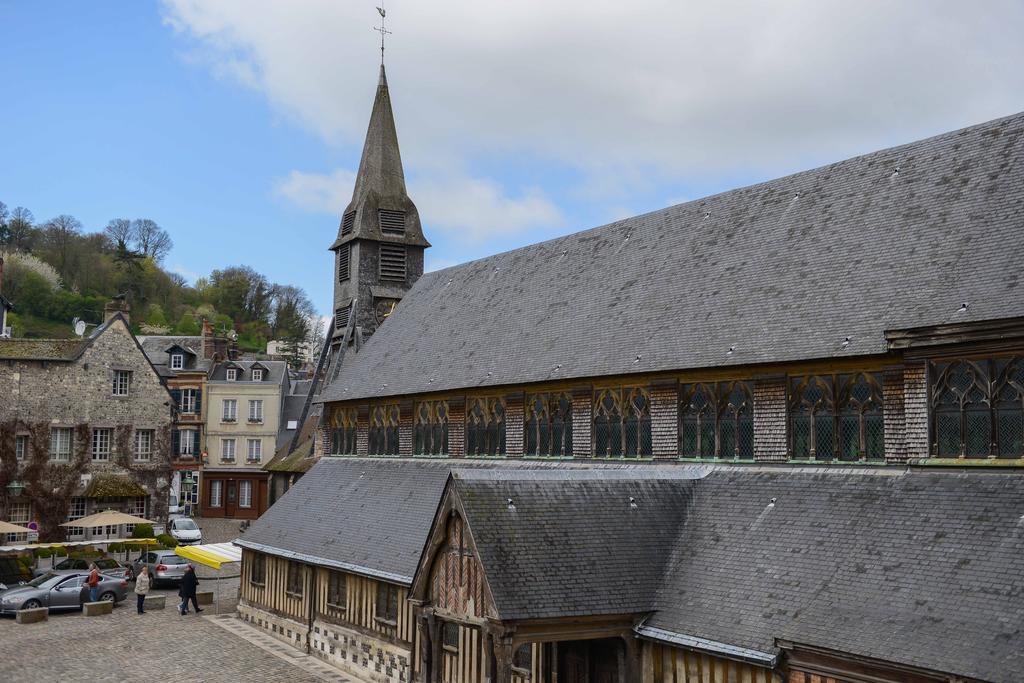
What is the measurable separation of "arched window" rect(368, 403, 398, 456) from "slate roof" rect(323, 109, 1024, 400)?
0.70m

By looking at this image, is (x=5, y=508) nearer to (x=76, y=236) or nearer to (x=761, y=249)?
(x=761, y=249)

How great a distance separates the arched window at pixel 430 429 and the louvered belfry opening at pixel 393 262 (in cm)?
920

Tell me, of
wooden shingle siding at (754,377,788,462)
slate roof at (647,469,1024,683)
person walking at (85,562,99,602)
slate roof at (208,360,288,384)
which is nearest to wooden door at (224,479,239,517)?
slate roof at (208,360,288,384)

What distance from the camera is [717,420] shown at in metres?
14.0

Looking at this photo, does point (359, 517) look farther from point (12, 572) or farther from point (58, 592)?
point (12, 572)

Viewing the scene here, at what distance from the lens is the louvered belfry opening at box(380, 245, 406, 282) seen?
97.4 feet

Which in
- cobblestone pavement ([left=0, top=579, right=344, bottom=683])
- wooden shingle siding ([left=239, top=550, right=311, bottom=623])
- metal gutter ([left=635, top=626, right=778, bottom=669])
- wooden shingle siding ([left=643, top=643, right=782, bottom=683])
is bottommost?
cobblestone pavement ([left=0, top=579, right=344, bottom=683])

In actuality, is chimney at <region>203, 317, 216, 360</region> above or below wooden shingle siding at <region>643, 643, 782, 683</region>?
above

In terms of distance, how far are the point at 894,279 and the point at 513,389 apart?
804cm

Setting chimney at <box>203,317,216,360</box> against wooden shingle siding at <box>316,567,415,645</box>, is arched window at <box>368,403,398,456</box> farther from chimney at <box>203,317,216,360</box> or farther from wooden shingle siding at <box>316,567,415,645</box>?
chimney at <box>203,317,216,360</box>

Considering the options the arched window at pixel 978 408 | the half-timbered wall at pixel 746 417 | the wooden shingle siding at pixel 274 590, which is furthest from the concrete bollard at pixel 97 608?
the arched window at pixel 978 408

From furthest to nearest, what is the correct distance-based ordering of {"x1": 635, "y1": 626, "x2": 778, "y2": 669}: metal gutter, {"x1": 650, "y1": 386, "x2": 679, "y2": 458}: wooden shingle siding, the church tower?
the church tower
{"x1": 650, "y1": 386, "x2": 679, "y2": 458}: wooden shingle siding
{"x1": 635, "y1": 626, "x2": 778, "y2": 669}: metal gutter

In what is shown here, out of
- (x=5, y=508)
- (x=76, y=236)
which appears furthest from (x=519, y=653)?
(x=76, y=236)

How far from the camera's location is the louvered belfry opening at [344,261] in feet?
99.3
